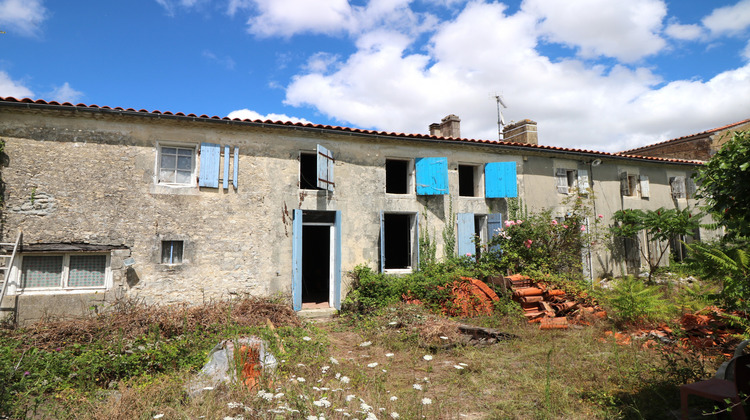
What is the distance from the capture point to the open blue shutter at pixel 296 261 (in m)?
9.25

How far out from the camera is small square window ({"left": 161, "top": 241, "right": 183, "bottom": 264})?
8500 mm

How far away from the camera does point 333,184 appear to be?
9836mm

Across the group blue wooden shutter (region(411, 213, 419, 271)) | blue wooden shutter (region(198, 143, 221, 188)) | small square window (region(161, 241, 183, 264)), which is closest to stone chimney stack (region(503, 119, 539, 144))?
blue wooden shutter (region(411, 213, 419, 271))

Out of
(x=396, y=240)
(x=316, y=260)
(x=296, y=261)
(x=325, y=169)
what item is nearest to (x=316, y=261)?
(x=316, y=260)

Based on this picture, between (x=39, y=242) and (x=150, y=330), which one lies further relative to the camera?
(x=39, y=242)

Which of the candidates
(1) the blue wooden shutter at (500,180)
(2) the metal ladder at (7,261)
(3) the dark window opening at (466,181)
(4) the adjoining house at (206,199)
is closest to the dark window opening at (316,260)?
(4) the adjoining house at (206,199)

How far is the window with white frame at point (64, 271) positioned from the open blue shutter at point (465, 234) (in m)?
8.53

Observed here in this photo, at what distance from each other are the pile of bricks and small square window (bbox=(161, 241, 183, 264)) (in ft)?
24.4

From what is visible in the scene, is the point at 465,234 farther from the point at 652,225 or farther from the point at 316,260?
the point at 652,225

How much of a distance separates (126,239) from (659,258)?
15.9 metres

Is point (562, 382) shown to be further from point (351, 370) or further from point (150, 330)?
point (150, 330)

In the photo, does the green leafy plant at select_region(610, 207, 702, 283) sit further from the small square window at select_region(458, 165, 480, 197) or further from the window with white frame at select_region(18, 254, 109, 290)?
the window with white frame at select_region(18, 254, 109, 290)

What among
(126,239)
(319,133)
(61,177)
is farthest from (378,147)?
(61,177)

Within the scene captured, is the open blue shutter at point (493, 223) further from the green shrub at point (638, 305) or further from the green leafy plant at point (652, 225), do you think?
the green leafy plant at point (652, 225)
